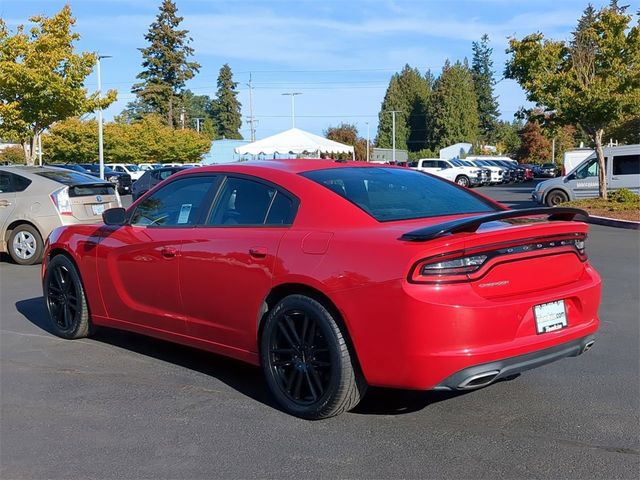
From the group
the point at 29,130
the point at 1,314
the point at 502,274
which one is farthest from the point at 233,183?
the point at 29,130

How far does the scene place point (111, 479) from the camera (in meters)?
3.56

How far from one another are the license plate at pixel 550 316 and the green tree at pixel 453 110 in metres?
92.6

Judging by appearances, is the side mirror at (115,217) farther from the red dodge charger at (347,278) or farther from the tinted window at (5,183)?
the tinted window at (5,183)

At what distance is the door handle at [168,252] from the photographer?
5047mm

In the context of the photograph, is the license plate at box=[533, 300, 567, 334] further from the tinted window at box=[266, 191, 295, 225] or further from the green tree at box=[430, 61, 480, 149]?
the green tree at box=[430, 61, 480, 149]

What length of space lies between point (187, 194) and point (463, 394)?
8.16 feet

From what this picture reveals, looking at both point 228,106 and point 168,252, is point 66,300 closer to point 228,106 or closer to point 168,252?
point 168,252

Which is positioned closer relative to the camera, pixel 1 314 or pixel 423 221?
pixel 423 221

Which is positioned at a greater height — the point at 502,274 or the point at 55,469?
the point at 502,274

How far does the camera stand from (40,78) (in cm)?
2064

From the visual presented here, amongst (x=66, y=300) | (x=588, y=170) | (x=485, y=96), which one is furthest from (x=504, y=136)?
(x=66, y=300)

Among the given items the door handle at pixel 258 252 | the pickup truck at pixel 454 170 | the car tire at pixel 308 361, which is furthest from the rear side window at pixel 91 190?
the pickup truck at pixel 454 170

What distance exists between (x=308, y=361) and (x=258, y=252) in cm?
76

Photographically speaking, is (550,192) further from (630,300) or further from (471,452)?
(471,452)
